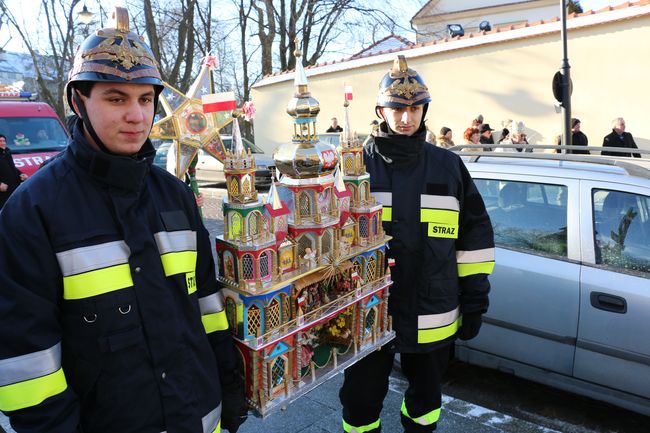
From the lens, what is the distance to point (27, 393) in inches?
57.7

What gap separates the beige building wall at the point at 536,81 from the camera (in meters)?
10.5

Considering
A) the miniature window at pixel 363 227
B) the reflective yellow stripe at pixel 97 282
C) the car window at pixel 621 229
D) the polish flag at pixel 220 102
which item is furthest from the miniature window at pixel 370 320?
the car window at pixel 621 229

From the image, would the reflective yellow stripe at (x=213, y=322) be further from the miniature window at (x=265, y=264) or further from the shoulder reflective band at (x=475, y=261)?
the shoulder reflective band at (x=475, y=261)

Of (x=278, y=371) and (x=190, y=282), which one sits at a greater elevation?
(x=190, y=282)

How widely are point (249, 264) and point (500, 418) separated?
2366 mm

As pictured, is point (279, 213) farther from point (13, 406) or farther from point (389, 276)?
point (13, 406)

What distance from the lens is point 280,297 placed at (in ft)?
7.13

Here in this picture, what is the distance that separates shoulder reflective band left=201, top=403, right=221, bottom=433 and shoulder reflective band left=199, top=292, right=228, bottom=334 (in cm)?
30

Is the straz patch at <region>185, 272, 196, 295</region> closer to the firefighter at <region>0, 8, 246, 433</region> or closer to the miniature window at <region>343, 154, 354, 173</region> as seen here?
the firefighter at <region>0, 8, 246, 433</region>

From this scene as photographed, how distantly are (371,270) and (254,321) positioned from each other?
31.1 inches

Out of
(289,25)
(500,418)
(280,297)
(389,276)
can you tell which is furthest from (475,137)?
(289,25)

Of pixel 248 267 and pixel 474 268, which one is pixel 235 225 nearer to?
pixel 248 267

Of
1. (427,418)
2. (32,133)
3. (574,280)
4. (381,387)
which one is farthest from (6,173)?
(574,280)

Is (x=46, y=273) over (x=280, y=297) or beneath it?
over
